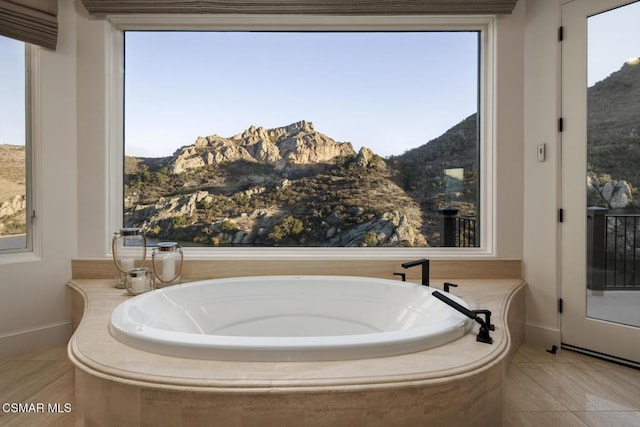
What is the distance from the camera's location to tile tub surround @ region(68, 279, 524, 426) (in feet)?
3.39

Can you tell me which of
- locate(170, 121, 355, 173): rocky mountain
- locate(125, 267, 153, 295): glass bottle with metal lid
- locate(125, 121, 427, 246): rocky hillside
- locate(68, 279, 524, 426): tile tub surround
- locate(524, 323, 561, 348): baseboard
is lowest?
locate(524, 323, 561, 348): baseboard

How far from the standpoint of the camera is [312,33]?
268 centimetres

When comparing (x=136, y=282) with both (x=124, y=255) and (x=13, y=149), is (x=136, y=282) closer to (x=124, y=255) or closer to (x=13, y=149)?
(x=124, y=255)

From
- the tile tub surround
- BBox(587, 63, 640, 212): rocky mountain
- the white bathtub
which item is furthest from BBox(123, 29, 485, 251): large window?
the tile tub surround

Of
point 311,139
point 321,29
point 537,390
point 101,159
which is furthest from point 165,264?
point 537,390

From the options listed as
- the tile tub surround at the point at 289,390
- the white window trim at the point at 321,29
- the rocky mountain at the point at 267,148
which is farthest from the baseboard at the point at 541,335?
the rocky mountain at the point at 267,148

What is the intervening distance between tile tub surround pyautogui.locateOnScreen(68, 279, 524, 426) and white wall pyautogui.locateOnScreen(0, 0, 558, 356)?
1.34 m

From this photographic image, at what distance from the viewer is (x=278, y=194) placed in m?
2.71

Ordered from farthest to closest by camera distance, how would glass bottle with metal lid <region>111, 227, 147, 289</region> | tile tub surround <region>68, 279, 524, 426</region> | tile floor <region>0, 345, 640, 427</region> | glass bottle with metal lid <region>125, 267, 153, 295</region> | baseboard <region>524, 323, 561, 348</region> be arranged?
baseboard <region>524, 323, 561, 348</region> < glass bottle with metal lid <region>111, 227, 147, 289</region> < glass bottle with metal lid <region>125, 267, 153, 295</region> < tile floor <region>0, 345, 640, 427</region> < tile tub surround <region>68, 279, 524, 426</region>

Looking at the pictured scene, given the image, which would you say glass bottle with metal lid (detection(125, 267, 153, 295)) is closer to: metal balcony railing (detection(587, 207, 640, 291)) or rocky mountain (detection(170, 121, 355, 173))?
rocky mountain (detection(170, 121, 355, 173))

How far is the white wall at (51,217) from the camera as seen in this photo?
221cm

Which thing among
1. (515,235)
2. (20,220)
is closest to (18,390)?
(20,220)

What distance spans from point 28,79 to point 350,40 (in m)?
2.08

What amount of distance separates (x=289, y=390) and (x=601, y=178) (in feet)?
7.34
